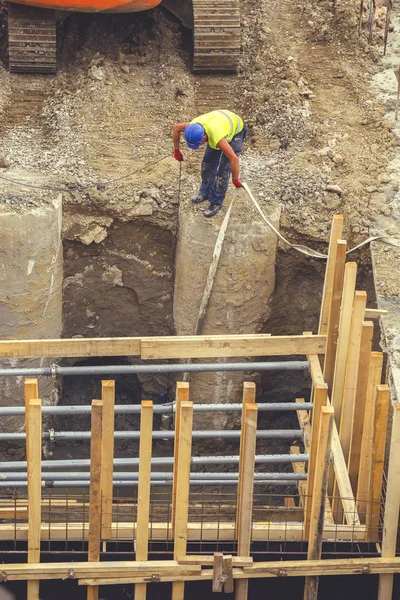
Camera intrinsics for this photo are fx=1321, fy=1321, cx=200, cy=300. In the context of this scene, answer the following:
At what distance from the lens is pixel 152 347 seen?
11.8 metres

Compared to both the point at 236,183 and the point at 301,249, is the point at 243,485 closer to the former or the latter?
the point at 236,183

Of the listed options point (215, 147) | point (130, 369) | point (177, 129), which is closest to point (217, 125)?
point (215, 147)

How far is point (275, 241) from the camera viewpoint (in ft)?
47.3

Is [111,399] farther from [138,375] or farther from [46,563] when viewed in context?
[138,375]

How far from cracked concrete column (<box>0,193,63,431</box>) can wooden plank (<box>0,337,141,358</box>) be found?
250cm

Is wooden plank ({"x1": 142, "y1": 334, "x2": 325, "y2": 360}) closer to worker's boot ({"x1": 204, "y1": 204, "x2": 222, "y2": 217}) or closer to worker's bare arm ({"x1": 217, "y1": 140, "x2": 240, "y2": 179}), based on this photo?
worker's bare arm ({"x1": 217, "y1": 140, "x2": 240, "y2": 179})

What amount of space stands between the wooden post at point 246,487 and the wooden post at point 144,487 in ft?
2.52

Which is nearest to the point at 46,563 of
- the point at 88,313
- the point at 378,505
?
the point at 378,505

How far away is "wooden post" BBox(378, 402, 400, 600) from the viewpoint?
10.8 meters

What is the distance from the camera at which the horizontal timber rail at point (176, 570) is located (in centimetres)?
1103

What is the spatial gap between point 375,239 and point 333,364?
1614 millimetres

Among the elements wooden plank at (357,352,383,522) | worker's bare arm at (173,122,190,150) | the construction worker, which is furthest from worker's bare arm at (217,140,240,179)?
wooden plank at (357,352,383,522)

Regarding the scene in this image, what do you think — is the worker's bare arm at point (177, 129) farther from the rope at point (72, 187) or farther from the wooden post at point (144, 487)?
the wooden post at point (144, 487)

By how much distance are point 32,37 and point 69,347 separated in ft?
19.8
